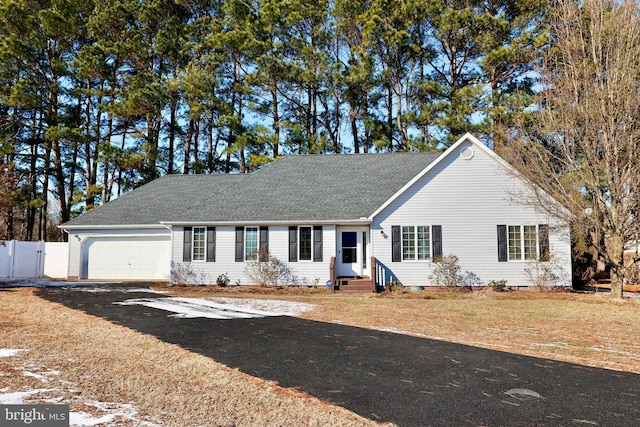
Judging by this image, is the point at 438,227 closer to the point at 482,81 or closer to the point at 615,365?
the point at 615,365

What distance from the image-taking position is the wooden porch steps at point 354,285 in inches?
664

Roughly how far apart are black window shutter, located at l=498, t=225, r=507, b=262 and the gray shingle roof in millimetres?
4608

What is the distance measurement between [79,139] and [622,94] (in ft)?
97.1

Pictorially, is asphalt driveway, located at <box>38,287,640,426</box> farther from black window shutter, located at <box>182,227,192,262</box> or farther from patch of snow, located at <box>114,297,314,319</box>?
black window shutter, located at <box>182,227,192,262</box>

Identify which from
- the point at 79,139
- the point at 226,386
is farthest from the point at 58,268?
the point at 226,386

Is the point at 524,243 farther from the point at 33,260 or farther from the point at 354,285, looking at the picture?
the point at 33,260

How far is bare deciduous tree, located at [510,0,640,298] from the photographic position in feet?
47.1

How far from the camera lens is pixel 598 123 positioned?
47.5 ft

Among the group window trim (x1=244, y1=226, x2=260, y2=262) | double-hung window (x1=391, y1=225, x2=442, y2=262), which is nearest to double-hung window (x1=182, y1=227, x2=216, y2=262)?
window trim (x1=244, y1=226, x2=260, y2=262)

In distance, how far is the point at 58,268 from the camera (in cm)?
2280

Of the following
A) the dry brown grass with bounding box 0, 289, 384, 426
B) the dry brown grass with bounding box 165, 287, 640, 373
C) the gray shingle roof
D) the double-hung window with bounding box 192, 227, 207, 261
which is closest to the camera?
the dry brown grass with bounding box 0, 289, 384, 426

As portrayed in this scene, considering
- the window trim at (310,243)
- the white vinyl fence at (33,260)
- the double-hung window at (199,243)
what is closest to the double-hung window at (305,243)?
the window trim at (310,243)

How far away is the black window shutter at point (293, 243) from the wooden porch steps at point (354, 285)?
205 cm

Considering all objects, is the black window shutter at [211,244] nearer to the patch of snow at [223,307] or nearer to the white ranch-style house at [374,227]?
the white ranch-style house at [374,227]
